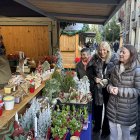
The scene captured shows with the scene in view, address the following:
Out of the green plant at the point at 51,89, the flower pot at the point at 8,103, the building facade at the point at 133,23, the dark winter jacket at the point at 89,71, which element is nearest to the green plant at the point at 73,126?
the flower pot at the point at 8,103

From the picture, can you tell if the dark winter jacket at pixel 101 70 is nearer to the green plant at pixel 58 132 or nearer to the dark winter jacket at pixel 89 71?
the dark winter jacket at pixel 89 71

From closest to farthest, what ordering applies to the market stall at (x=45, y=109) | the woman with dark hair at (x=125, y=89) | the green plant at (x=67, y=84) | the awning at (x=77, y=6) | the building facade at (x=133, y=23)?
1. the market stall at (x=45, y=109)
2. the awning at (x=77, y=6)
3. the woman with dark hair at (x=125, y=89)
4. the green plant at (x=67, y=84)
5. the building facade at (x=133, y=23)

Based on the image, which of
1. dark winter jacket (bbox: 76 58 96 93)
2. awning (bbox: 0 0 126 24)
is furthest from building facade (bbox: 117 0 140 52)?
dark winter jacket (bbox: 76 58 96 93)

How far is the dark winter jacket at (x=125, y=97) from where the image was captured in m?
3.11

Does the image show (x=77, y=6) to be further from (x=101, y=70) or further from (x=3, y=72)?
(x=3, y=72)

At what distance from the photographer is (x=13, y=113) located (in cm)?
216

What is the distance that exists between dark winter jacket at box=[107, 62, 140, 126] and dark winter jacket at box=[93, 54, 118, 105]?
1.43 feet

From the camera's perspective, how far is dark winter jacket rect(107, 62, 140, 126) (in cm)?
311

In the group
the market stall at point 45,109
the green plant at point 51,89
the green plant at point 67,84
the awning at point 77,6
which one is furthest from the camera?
the green plant at point 67,84

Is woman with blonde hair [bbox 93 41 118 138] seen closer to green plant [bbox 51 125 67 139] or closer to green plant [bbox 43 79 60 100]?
green plant [bbox 43 79 60 100]

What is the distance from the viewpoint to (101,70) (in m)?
3.85

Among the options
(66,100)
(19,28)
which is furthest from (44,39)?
(66,100)

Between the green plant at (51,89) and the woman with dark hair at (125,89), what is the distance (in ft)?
2.47

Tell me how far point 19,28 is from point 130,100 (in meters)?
4.81
